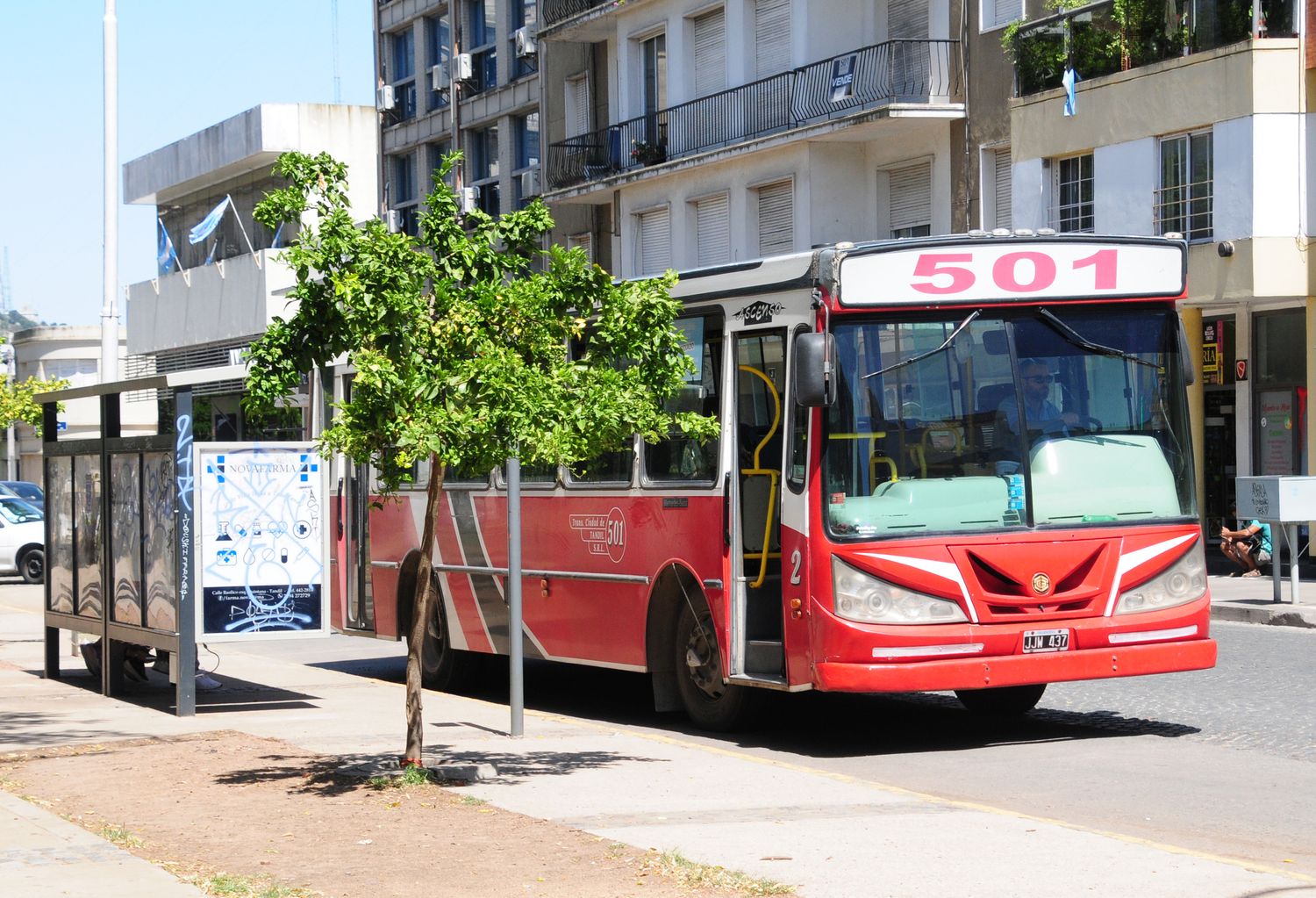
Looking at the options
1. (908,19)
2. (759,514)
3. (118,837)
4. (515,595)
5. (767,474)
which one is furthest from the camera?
(908,19)

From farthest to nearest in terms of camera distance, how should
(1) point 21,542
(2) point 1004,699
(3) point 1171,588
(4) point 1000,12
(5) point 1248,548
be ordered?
(1) point 21,542
(4) point 1000,12
(5) point 1248,548
(2) point 1004,699
(3) point 1171,588

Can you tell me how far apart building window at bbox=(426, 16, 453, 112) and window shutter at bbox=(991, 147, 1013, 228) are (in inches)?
837

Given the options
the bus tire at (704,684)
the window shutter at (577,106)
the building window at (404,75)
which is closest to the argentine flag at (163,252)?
the building window at (404,75)

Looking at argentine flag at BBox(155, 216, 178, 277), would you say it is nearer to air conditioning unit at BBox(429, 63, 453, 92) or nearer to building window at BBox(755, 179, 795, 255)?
air conditioning unit at BBox(429, 63, 453, 92)

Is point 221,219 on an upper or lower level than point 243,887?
upper

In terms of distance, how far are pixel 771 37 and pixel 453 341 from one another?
91.8 ft

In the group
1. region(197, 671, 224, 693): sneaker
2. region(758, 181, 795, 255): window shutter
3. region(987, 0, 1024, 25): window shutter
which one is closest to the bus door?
region(197, 671, 224, 693): sneaker

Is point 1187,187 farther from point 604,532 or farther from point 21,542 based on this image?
point 21,542

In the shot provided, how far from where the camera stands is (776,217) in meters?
36.5

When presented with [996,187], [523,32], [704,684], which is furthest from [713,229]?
[704,684]

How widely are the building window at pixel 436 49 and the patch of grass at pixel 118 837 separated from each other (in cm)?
4251

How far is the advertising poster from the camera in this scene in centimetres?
1452

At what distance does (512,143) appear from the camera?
47.0m

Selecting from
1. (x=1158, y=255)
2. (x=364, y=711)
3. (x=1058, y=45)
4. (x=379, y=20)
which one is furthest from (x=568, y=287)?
(x=379, y=20)
